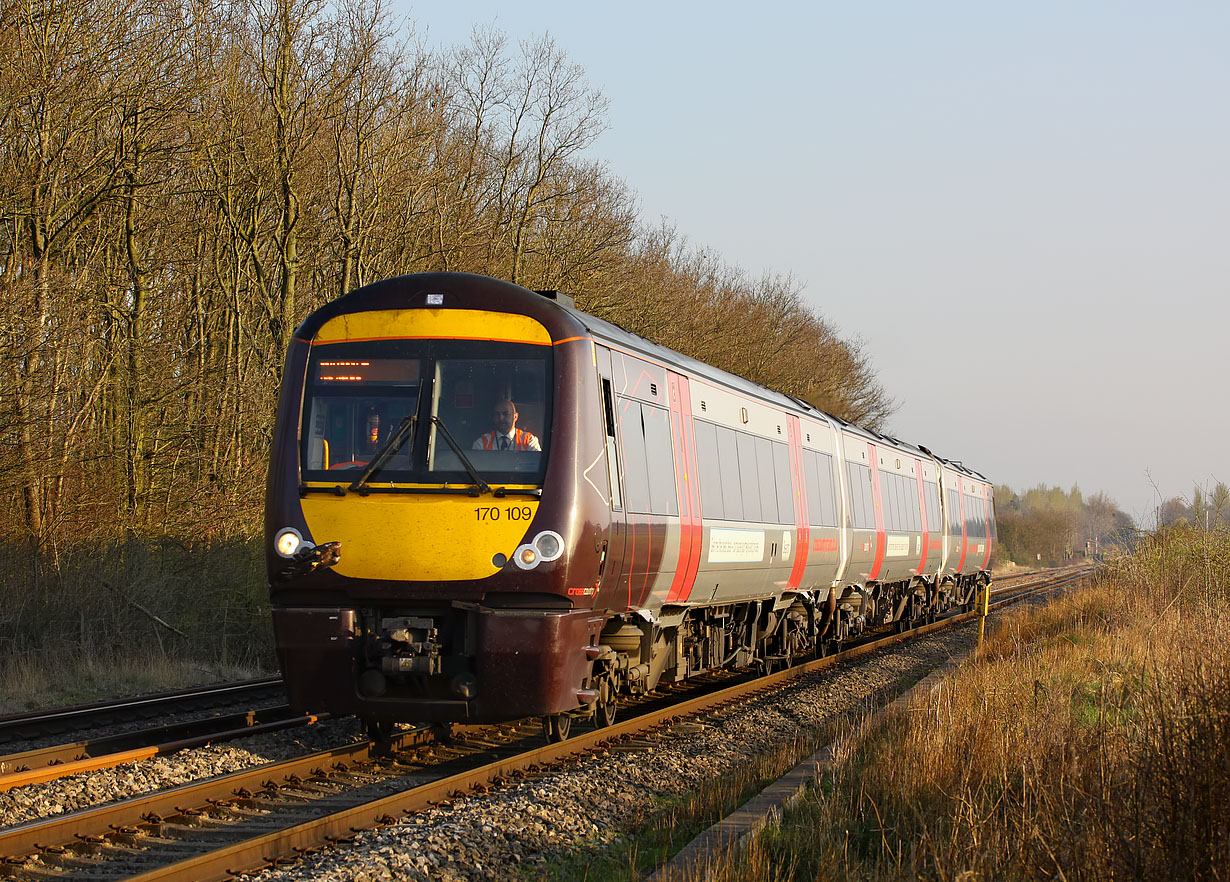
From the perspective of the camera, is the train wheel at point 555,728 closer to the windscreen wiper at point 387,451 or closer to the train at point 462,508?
the train at point 462,508

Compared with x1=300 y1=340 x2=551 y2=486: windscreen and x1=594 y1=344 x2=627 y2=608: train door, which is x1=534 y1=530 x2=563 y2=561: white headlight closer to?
x1=300 y1=340 x2=551 y2=486: windscreen

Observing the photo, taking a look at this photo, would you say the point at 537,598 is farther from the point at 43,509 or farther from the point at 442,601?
the point at 43,509

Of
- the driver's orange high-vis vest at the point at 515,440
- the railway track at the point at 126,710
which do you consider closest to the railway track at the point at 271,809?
the driver's orange high-vis vest at the point at 515,440

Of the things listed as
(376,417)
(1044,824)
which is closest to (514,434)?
(376,417)

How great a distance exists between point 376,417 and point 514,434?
96 cm

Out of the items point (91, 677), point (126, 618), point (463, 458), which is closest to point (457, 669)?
point (463, 458)

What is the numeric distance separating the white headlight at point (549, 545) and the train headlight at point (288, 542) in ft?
5.14

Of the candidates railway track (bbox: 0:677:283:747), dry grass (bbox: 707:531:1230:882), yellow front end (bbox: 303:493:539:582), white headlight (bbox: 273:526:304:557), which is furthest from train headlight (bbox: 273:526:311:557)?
dry grass (bbox: 707:531:1230:882)

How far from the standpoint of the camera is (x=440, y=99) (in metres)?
25.3

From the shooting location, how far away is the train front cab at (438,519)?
8625 millimetres

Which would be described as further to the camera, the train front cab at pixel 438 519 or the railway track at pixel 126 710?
the railway track at pixel 126 710

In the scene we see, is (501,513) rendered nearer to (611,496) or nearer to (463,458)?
(463,458)

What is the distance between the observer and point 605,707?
10.7 meters

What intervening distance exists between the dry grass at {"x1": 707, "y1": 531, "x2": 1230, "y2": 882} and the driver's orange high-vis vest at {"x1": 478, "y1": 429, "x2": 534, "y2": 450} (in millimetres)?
2956
